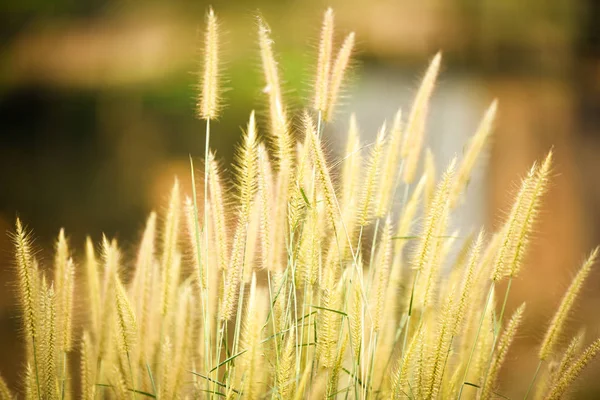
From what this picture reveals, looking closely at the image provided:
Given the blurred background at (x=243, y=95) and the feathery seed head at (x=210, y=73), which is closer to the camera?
the feathery seed head at (x=210, y=73)

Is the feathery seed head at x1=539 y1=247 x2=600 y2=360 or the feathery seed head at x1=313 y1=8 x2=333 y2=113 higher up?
the feathery seed head at x1=313 y1=8 x2=333 y2=113

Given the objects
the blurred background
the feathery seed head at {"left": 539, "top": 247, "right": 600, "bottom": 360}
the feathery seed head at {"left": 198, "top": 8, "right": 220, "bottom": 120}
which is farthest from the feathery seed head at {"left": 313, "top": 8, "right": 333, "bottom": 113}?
the blurred background

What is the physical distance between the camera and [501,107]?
325cm

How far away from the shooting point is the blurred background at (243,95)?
3086 mm

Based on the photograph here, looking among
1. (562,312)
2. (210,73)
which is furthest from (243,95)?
(562,312)

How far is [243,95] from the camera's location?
3117 millimetres

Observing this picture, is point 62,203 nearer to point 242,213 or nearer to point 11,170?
→ point 11,170

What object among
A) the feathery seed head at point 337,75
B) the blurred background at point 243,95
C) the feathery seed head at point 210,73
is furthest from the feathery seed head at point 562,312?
the blurred background at point 243,95

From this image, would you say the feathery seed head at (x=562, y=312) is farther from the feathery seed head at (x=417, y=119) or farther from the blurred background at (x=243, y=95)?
the blurred background at (x=243, y=95)

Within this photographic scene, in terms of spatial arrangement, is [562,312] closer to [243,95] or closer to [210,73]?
[210,73]

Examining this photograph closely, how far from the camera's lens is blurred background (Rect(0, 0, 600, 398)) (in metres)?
3.09

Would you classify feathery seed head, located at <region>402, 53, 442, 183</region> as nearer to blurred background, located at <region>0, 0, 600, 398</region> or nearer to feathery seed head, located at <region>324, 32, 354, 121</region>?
feathery seed head, located at <region>324, 32, 354, 121</region>

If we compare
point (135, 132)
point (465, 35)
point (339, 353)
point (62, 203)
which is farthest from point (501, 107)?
point (339, 353)

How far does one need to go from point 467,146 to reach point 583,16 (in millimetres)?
2338
